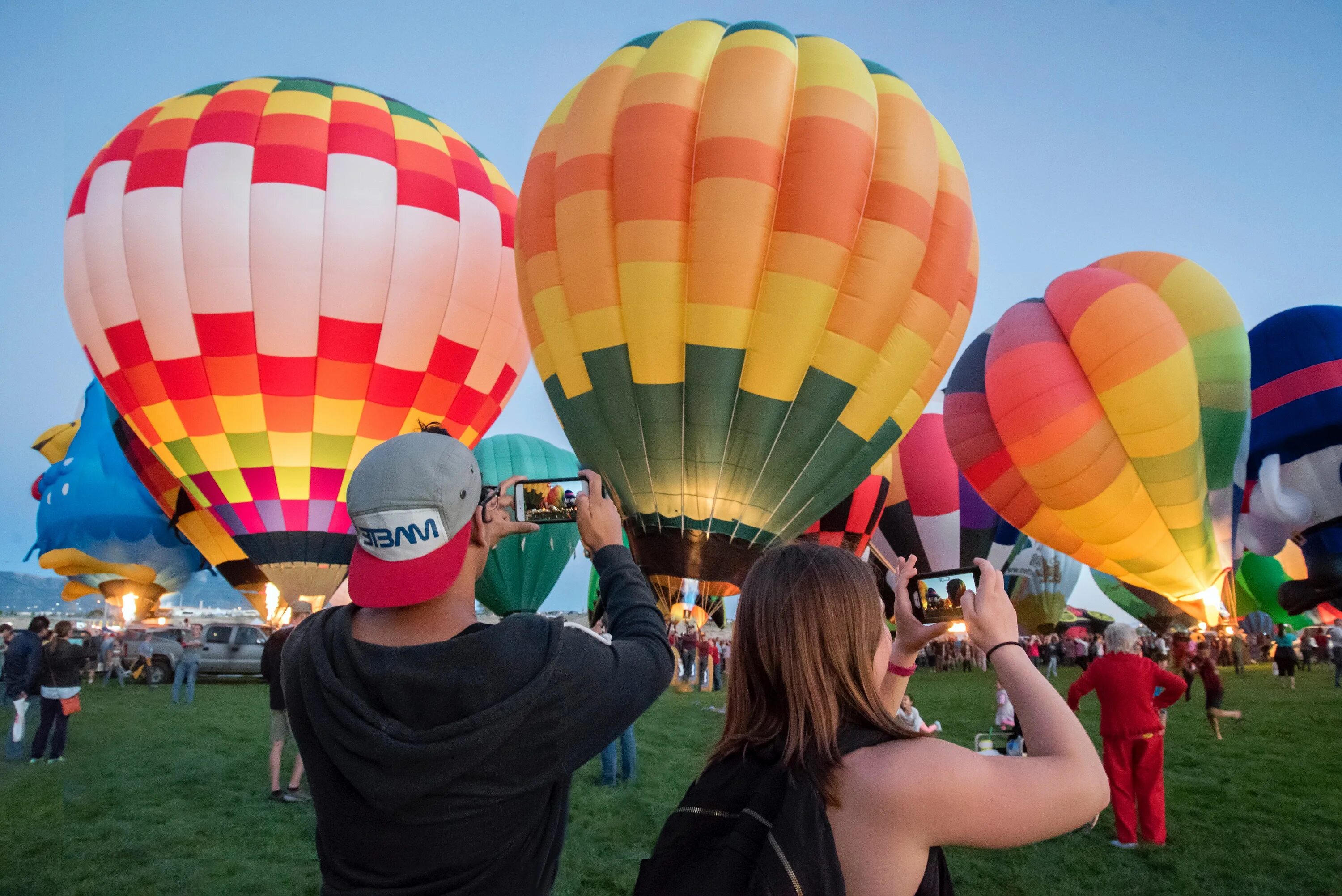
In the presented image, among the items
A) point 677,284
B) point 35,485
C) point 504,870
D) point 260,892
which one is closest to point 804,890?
point 504,870

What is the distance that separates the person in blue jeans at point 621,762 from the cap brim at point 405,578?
4.77 meters

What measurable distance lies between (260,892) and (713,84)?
7.52 meters

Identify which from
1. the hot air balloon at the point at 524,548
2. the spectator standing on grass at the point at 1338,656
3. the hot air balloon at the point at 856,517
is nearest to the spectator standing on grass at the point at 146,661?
the hot air balloon at the point at 524,548

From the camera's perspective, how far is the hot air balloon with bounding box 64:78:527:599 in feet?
34.0

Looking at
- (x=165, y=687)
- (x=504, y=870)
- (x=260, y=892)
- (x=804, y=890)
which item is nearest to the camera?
(x=804, y=890)

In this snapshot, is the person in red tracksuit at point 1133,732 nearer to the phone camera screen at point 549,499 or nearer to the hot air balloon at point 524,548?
the phone camera screen at point 549,499

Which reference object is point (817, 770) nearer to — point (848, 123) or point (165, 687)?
point (848, 123)

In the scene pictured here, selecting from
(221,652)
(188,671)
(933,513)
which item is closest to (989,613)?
(188,671)

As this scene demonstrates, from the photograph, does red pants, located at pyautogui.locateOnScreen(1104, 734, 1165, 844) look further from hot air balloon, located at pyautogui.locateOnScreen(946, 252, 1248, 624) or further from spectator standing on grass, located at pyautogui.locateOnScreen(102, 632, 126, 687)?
spectator standing on grass, located at pyautogui.locateOnScreen(102, 632, 126, 687)

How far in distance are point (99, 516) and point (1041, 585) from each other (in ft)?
80.0

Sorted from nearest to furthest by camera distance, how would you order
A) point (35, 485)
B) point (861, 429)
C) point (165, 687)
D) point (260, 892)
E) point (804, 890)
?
point (804, 890)
point (260, 892)
point (861, 429)
point (165, 687)
point (35, 485)

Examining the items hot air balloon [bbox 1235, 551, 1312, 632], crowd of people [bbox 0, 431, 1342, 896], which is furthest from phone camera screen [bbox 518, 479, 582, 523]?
hot air balloon [bbox 1235, 551, 1312, 632]

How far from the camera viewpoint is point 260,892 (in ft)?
12.1

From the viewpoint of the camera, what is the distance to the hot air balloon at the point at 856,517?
13.9m
